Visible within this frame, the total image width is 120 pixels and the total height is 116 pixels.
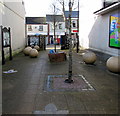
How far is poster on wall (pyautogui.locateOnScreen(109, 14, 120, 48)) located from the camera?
1227 centimetres

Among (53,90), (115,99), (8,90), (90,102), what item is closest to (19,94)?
(8,90)

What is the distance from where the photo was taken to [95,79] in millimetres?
8203

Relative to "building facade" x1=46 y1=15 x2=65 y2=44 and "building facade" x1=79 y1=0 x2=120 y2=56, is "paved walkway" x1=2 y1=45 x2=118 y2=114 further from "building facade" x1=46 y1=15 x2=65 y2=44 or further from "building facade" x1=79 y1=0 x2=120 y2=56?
"building facade" x1=46 y1=15 x2=65 y2=44

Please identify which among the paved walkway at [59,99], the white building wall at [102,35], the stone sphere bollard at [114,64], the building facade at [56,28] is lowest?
the paved walkway at [59,99]

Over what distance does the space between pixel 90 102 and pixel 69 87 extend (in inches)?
60.1

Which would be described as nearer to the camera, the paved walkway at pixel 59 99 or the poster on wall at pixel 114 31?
the paved walkway at pixel 59 99

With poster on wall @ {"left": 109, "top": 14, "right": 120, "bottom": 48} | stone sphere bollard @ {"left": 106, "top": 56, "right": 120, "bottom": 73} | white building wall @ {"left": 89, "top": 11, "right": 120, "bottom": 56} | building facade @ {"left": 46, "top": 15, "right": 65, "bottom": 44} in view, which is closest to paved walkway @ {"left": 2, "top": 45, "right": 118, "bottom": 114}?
stone sphere bollard @ {"left": 106, "top": 56, "right": 120, "bottom": 73}

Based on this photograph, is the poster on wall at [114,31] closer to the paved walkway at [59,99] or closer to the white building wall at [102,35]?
the white building wall at [102,35]

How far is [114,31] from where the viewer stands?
12844 millimetres

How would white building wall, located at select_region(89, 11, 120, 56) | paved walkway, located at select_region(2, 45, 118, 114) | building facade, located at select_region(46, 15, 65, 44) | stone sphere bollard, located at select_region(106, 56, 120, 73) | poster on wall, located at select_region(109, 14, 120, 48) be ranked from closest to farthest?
1. paved walkway, located at select_region(2, 45, 118, 114)
2. stone sphere bollard, located at select_region(106, 56, 120, 73)
3. poster on wall, located at select_region(109, 14, 120, 48)
4. white building wall, located at select_region(89, 11, 120, 56)
5. building facade, located at select_region(46, 15, 65, 44)

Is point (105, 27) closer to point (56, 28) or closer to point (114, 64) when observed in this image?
point (114, 64)

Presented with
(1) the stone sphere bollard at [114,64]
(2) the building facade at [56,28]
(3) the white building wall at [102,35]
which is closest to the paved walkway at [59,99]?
(1) the stone sphere bollard at [114,64]

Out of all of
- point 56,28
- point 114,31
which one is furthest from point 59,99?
point 56,28

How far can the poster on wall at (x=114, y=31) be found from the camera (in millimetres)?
12267
